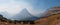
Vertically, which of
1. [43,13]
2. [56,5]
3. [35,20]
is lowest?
[35,20]

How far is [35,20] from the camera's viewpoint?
205 cm

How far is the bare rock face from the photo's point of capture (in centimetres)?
201

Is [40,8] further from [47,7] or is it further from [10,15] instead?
[10,15]

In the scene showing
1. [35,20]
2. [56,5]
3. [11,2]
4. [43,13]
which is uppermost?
[11,2]

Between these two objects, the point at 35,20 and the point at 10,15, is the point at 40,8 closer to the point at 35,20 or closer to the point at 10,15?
the point at 35,20

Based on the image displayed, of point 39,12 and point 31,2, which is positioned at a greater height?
point 31,2

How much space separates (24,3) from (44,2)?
40 centimetres

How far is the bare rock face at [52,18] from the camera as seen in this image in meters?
2.01

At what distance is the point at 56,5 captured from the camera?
2053 millimetres

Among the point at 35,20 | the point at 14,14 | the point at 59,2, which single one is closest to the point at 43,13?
the point at 35,20

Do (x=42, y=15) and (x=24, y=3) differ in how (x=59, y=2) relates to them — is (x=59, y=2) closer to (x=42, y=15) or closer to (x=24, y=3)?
(x=42, y=15)

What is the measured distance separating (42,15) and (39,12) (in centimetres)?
8

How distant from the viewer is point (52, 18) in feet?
6.60

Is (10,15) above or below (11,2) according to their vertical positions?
below
